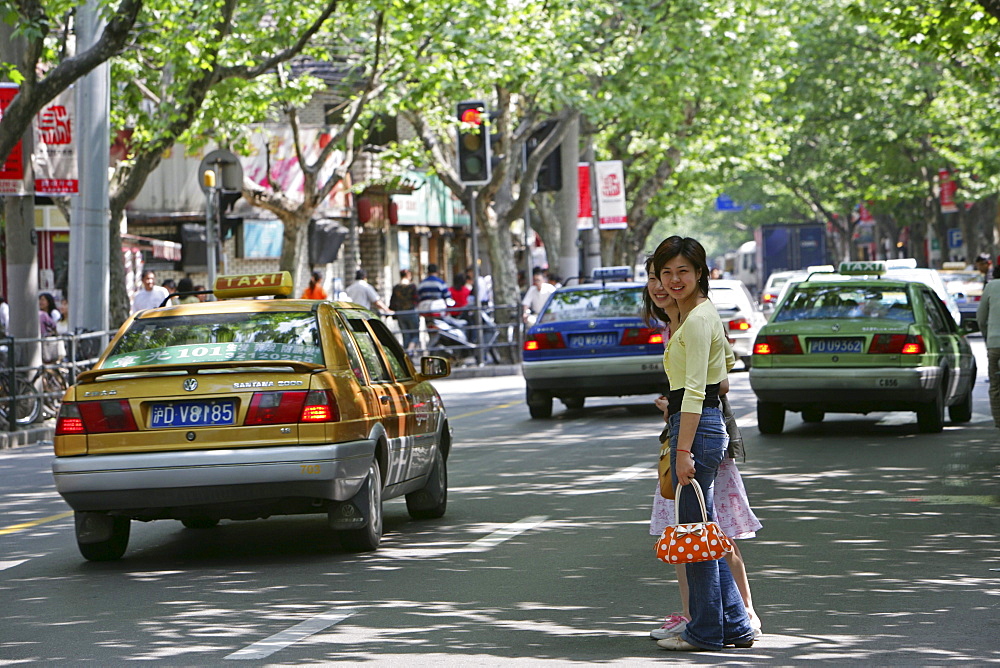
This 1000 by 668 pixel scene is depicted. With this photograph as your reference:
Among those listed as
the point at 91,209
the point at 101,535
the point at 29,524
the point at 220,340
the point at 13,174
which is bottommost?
the point at 29,524

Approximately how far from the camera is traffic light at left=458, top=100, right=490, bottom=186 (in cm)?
2678

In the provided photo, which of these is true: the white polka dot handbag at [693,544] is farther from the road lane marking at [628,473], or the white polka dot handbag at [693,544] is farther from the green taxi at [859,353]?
the green taxi at [859,353]

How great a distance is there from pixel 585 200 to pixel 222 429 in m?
30.1

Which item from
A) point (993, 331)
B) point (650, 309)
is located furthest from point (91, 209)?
point (650, 309)

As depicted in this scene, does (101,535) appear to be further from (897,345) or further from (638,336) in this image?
(638,336)

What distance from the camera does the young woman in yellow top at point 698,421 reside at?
21.7ft

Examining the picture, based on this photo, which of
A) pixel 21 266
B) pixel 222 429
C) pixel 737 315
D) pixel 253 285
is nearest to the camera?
pixel 222 429

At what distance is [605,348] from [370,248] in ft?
89.7

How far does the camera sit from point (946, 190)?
209 ft

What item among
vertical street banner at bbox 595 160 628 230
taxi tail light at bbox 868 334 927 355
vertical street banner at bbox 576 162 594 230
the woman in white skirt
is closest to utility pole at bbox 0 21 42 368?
taxi tail light at bbox 868 334 927 355

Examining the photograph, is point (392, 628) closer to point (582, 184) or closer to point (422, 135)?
point (422, 135)

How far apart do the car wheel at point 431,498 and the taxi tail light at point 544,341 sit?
782cm

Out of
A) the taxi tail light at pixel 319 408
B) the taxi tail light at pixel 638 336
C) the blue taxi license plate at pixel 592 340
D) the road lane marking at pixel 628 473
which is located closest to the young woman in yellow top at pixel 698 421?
the taxi tail light at pixel 319 408

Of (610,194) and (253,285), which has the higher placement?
(610,194)
